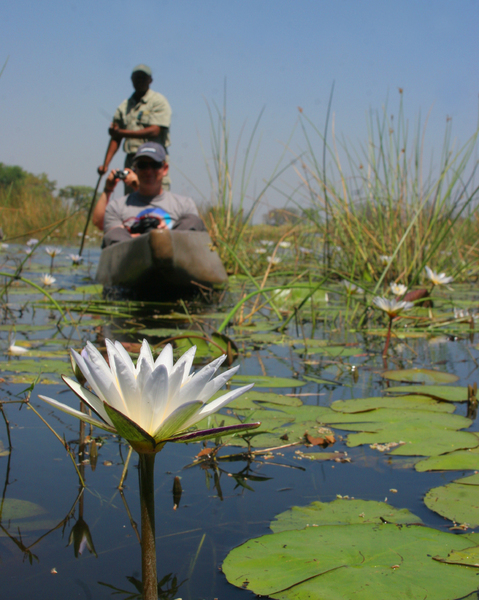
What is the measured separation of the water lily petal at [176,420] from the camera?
1.56ft

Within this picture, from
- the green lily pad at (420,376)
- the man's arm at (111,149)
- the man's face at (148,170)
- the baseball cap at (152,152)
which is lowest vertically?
the green lily pad at (420,376)

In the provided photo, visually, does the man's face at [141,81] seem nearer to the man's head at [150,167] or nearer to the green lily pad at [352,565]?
the man's head at [150,167]

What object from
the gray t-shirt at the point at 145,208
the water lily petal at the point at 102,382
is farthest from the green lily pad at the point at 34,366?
the gray t-shirt at the point at 145,208

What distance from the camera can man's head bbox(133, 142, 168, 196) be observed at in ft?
14.3

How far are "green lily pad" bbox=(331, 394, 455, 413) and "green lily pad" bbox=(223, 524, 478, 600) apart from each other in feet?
1.95

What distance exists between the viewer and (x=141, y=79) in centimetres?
536

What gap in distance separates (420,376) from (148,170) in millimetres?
3376

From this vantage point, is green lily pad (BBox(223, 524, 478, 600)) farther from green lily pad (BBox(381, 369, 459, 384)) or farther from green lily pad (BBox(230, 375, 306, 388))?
green lily pad (BBox(381, 369, 459, 384))

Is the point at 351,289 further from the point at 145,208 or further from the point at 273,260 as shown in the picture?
the point at 145,208

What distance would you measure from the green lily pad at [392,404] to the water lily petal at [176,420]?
87 centimetres

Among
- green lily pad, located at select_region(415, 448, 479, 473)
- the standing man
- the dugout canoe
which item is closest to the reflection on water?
green lily pad, located at select_region(415, 448, 479, 473)

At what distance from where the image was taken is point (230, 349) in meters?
1.82

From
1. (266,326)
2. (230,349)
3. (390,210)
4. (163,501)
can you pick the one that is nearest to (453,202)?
(390,210)

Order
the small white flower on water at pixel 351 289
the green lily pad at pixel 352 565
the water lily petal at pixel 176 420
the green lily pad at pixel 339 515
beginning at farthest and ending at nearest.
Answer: the small white flower on water at pixel 351 289 < the green lily pad at pixel 339 515 < the green lily pad at pixel 352 565 < the water lily petal at pixel 176 420
